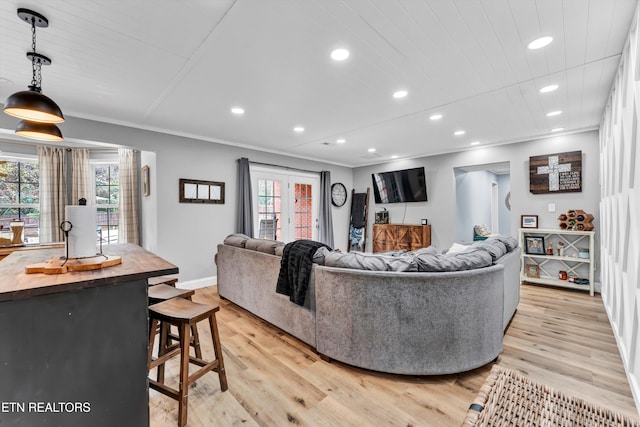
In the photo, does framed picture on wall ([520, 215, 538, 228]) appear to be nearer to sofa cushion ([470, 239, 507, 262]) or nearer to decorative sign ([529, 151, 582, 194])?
decorative sign ([529, 151, 582, 194])

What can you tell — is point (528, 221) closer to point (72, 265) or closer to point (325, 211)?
point (325, 211)

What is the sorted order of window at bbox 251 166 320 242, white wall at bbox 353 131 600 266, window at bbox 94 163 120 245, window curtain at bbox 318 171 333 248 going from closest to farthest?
white wall at bbox 353 131 600 266 → window at bbox 94 163 120 245 → window at bbox 251 166 320 242 → window curtain at bbox 318 171 333 248

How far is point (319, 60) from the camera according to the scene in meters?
2.22

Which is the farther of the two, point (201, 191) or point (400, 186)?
point (400, 186)

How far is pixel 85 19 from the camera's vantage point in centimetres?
172

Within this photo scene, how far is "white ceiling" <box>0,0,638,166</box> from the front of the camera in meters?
1.69

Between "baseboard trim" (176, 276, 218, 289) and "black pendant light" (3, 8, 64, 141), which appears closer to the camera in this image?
"black pendant light" (3, 8, 64, 141)

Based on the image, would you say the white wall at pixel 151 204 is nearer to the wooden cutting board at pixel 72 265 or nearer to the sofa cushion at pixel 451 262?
the wooden cutting board at pixel 72 265

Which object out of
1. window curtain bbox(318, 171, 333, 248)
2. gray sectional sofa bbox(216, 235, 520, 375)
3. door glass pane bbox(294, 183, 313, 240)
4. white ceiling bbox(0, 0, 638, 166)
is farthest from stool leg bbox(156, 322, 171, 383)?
window curtain bbox(318, 171, 333, 248)

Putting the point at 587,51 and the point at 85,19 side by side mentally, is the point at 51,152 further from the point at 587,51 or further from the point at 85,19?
the point at 587,51

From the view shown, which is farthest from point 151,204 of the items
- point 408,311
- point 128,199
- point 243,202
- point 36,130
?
point 408,311

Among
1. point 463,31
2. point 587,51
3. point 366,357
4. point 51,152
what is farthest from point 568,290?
point 51,152

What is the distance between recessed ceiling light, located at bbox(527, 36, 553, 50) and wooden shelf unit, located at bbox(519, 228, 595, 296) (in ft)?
10.5

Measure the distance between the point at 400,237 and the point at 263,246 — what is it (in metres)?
3.87
